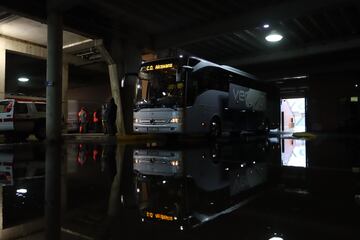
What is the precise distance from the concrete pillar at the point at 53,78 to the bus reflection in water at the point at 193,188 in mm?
6862

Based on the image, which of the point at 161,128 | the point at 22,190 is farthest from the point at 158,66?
the point at 22,190

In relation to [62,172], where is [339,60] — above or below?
above

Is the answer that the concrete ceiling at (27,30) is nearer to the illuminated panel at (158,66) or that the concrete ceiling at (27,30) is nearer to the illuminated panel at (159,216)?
the illuminated panel at (158,66)

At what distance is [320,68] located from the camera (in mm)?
25031

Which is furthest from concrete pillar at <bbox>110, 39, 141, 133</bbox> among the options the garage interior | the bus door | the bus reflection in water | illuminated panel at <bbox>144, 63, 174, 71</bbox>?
the bus reflection in water

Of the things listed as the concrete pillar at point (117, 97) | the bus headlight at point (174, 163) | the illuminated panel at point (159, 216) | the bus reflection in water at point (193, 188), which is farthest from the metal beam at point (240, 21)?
the illuminated panel at point (159, 216)

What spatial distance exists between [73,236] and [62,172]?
11.6 ft

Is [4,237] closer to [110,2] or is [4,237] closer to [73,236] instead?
[73,236]

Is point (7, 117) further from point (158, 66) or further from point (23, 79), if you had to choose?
point (23, 79)

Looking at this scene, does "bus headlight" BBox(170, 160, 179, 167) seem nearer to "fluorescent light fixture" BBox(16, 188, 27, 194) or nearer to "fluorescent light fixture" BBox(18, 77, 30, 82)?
"fluorescent light fixture" BBox(16, 188, 27, 194)

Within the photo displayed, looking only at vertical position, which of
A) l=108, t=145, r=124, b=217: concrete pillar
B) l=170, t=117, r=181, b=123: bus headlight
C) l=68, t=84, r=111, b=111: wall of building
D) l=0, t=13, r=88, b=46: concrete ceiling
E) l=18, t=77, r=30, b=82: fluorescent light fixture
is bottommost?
l=108, t=145, r=124, b=217: concrete pillar

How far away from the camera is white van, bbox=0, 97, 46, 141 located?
46.3ft

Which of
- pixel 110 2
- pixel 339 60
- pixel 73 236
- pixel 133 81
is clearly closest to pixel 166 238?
pixel 73 236

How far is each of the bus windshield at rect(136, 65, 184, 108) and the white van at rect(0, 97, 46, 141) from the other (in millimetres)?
5105
